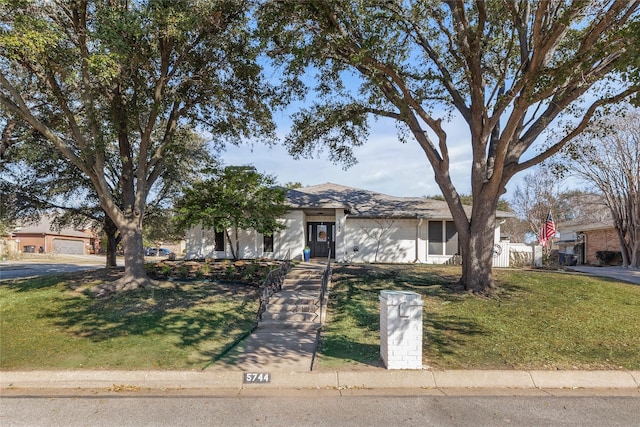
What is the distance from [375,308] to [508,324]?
3.03 meters

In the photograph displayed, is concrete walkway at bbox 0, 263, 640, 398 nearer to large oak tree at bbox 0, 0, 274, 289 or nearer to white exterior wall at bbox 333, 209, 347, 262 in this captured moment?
large oak tree at bbox 0, 0, 274, 289

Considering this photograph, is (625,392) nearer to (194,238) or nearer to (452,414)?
(452,414)

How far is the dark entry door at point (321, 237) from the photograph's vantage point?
834 inches

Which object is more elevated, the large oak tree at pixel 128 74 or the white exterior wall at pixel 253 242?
the large oak tree at pixel 128 74

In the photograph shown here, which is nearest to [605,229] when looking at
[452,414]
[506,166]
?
[506,166]

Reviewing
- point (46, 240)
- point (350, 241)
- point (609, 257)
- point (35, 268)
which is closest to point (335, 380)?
point (350, 241)

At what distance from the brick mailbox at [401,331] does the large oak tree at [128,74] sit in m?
7.98

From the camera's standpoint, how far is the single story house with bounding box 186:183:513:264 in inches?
775

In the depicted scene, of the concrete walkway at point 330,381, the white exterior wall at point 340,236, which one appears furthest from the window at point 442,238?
the concrete walkway at point 330,381

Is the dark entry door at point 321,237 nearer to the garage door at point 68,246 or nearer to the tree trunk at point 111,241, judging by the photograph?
the tree trunk at point 111,241

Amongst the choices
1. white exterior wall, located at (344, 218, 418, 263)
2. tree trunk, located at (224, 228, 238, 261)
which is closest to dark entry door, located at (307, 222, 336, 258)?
white exterior wall, located at (344, 218, 418, 263)

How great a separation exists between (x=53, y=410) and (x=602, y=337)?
9149mm

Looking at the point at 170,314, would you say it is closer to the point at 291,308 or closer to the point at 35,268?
the point at 291,308

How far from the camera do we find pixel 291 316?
31.9 ft
